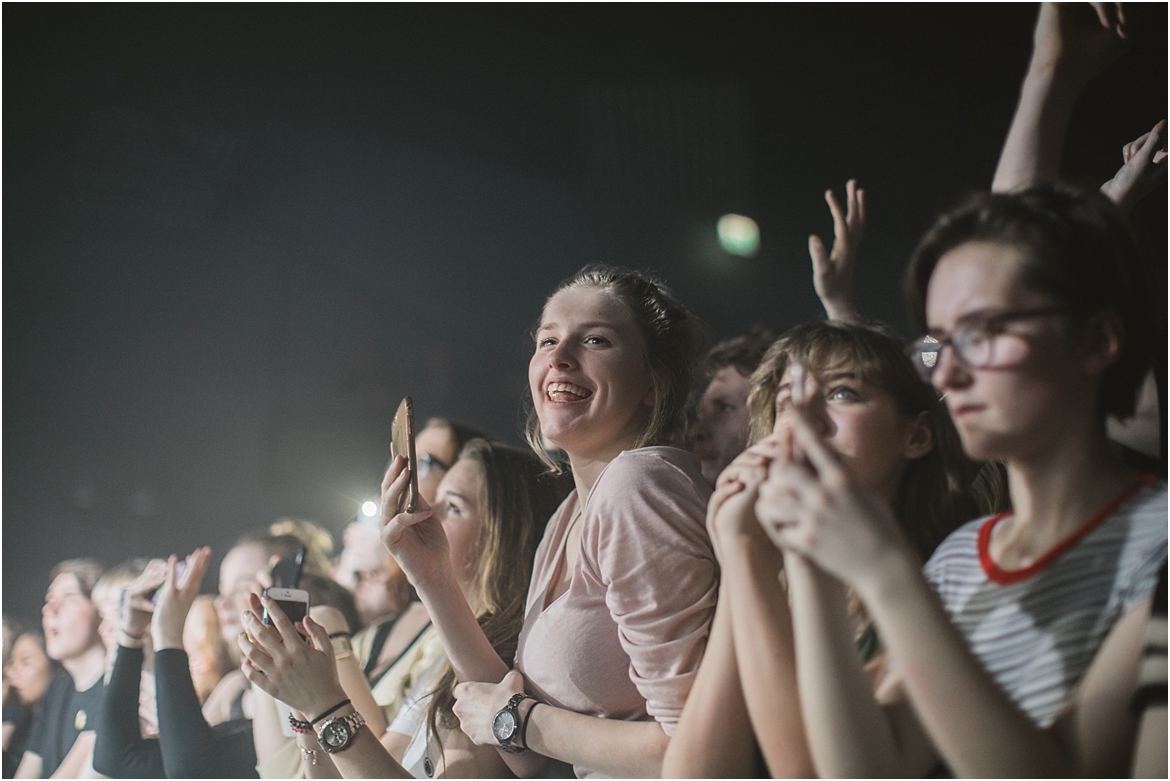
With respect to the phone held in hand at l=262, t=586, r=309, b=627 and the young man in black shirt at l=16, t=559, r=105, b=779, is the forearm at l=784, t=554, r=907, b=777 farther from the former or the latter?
the young man in black shirt at l=16, t=559, r=105, b=779

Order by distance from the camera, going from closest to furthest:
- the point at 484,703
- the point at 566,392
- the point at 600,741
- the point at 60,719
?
the point at 600,741 < the point at 484,703 < the point at 566,392 < the point at 60,719

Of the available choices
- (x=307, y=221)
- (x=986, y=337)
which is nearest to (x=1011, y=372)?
(x=986, y=337)

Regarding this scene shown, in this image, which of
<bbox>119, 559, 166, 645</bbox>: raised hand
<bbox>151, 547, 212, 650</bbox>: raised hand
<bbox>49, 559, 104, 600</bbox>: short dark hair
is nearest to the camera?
<bbox>151, 547, 212, 650</bbox>: raised hand

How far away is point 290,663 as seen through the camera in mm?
1543

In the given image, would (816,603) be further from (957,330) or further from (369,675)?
(369,675)

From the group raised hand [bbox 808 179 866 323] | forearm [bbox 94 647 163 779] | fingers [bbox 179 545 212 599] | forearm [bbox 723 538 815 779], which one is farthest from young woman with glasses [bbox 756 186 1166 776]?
forearm [bbox 94 647 163 779]

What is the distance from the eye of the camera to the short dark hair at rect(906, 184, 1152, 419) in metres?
0.93

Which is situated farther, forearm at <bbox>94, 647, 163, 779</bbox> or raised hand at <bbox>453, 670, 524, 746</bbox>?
forearm at <bbox>94, 647, 163, 779</bbox>

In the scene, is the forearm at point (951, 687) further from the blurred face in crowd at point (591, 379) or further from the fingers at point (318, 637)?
the fingers at point (318, 637)

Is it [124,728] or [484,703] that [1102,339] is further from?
[124,728]

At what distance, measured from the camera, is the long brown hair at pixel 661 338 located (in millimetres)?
1577

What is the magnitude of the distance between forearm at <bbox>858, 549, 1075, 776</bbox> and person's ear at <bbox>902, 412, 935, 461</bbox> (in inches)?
15.1

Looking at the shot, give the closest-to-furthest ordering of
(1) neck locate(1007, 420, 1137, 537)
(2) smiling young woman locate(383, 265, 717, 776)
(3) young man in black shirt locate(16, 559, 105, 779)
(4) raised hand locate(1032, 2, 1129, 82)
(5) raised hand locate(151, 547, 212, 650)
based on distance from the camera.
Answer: (1) neck locate(1007, 420, 1137, 537), (2) smiling young woman locate(383, 265, 717, 776), (4) raised hand locate(1032, 2, 1129, 82), (5) raised hand locate(151, 547, 212, 650), (3) young man in black shirt locate(16, 559, 105, 779)

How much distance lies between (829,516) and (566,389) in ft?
2.48
